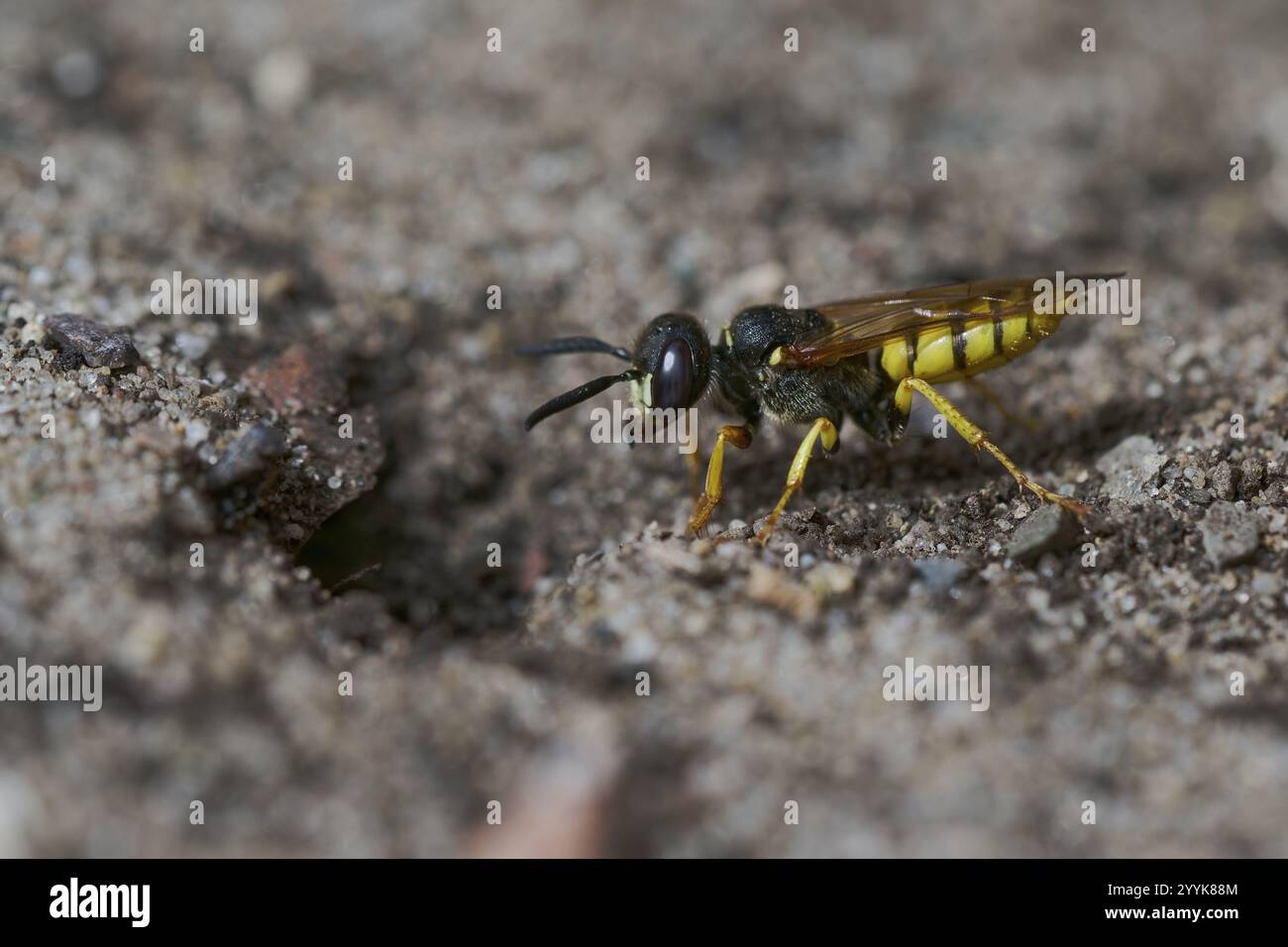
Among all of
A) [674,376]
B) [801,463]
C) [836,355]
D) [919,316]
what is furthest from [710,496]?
[919,316]

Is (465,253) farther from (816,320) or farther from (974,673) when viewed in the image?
(974,673)

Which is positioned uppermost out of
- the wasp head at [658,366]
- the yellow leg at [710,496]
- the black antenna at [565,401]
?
the wasp head at [658,366]

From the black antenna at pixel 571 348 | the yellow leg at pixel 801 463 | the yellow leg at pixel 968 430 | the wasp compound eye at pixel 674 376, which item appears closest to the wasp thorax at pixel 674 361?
the wasp compound eye at pixel 674 376

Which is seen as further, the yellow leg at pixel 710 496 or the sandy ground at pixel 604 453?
the yellow leg at pixel 710 496

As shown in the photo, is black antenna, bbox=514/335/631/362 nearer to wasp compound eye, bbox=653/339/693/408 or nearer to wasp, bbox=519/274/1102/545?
wasp, bbox=519/274/1102/545

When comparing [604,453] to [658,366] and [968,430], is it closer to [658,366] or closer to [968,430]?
[658,366]

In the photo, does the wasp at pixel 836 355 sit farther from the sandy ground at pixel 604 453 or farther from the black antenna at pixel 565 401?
the sandy ground at pixel 604 453

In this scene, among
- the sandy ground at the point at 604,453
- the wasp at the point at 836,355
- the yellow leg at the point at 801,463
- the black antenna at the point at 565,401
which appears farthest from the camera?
the wasp at the point at 836,355

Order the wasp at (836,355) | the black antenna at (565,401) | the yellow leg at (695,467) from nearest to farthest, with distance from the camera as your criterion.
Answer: the black antenna at (565,401) → the wasp at (836,355) → the yellow leg at (695,467)
